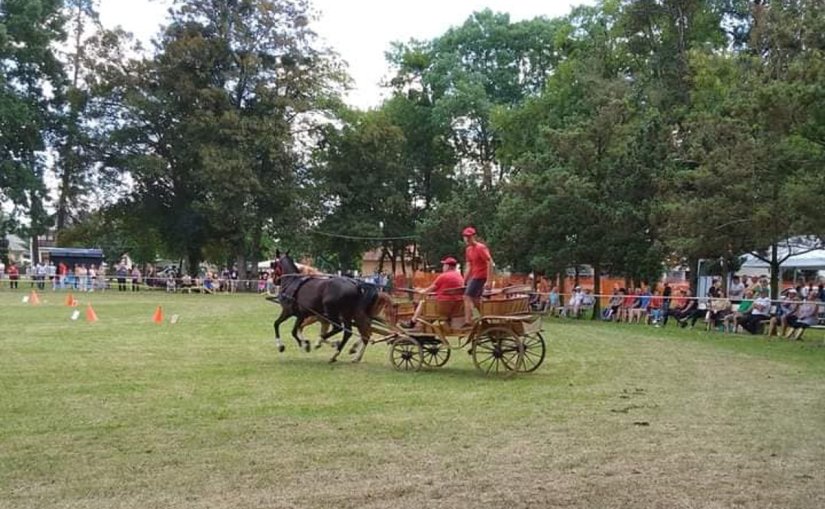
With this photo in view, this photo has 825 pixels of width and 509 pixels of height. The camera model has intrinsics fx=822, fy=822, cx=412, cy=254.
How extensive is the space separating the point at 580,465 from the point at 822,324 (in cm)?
1672

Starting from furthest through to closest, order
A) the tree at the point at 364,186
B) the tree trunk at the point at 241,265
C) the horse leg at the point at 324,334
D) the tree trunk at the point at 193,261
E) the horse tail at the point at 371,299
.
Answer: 1. the tree at the point at 364,186
2. the tree trunk at the point at 193,261
3. the tree trunk at the point at 241,265
4. the horse leg at the point at 324,334
5. the horse tail at the point at 371,299

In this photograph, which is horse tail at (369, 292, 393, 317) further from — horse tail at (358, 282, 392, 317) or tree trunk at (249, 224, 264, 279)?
tree trunk at (249, 224, 264, 279)

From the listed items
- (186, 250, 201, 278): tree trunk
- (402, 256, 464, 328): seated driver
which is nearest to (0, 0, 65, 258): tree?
(186, 250, 201, 278): tree trunk

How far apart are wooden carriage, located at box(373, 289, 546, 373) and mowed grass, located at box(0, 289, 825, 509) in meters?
0.44

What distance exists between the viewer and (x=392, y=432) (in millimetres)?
7859

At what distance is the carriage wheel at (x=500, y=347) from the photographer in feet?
40.1

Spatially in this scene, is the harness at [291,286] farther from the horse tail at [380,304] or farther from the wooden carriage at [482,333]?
the wooden carriage at [482,333]

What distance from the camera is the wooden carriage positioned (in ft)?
40.1

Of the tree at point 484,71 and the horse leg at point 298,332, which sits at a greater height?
the tree at point 484,71

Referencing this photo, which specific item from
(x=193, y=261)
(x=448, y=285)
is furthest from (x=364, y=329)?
(x=193, y=261)

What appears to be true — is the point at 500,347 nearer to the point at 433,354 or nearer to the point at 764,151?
the point at 433,354

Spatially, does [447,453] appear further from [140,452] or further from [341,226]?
[341,226]

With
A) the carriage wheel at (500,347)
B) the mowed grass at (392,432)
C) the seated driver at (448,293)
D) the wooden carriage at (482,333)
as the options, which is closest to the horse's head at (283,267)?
the mowed grass at (392,432)

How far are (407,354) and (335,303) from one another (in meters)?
1.62
